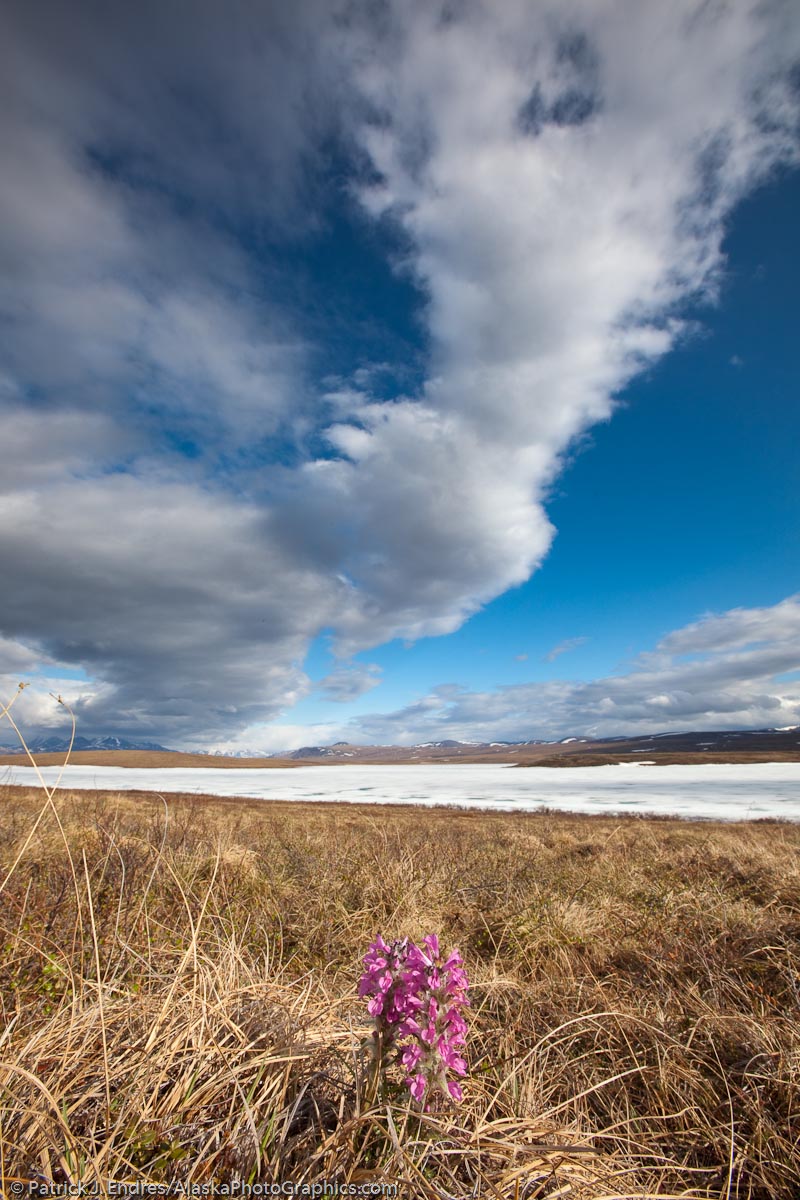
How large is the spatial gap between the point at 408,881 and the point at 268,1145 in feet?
18.3

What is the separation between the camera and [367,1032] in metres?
2.76

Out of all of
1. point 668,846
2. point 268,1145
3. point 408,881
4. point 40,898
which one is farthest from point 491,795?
point 268,1145

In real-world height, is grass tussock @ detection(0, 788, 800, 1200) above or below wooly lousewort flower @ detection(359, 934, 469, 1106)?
below

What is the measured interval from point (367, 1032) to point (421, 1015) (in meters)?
1.29

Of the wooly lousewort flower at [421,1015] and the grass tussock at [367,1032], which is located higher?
the wooly lousewort flower at [421,1015]

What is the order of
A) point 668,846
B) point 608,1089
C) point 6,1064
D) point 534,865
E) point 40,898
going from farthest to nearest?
point 668,846, point 534,865, point 40,898, point 608,1089, point 6,1064

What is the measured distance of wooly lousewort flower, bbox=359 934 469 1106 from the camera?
5.76 ft

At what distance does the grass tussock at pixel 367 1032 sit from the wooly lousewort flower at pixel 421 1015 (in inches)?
5.9

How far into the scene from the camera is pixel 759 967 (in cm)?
484

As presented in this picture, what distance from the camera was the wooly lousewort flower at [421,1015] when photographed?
1756 millimetres

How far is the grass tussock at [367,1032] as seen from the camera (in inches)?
71.7

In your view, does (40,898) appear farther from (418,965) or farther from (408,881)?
(418,965)

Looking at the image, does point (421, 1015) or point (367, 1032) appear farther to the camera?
point (367, 1032)

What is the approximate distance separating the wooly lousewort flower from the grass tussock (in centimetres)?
15
